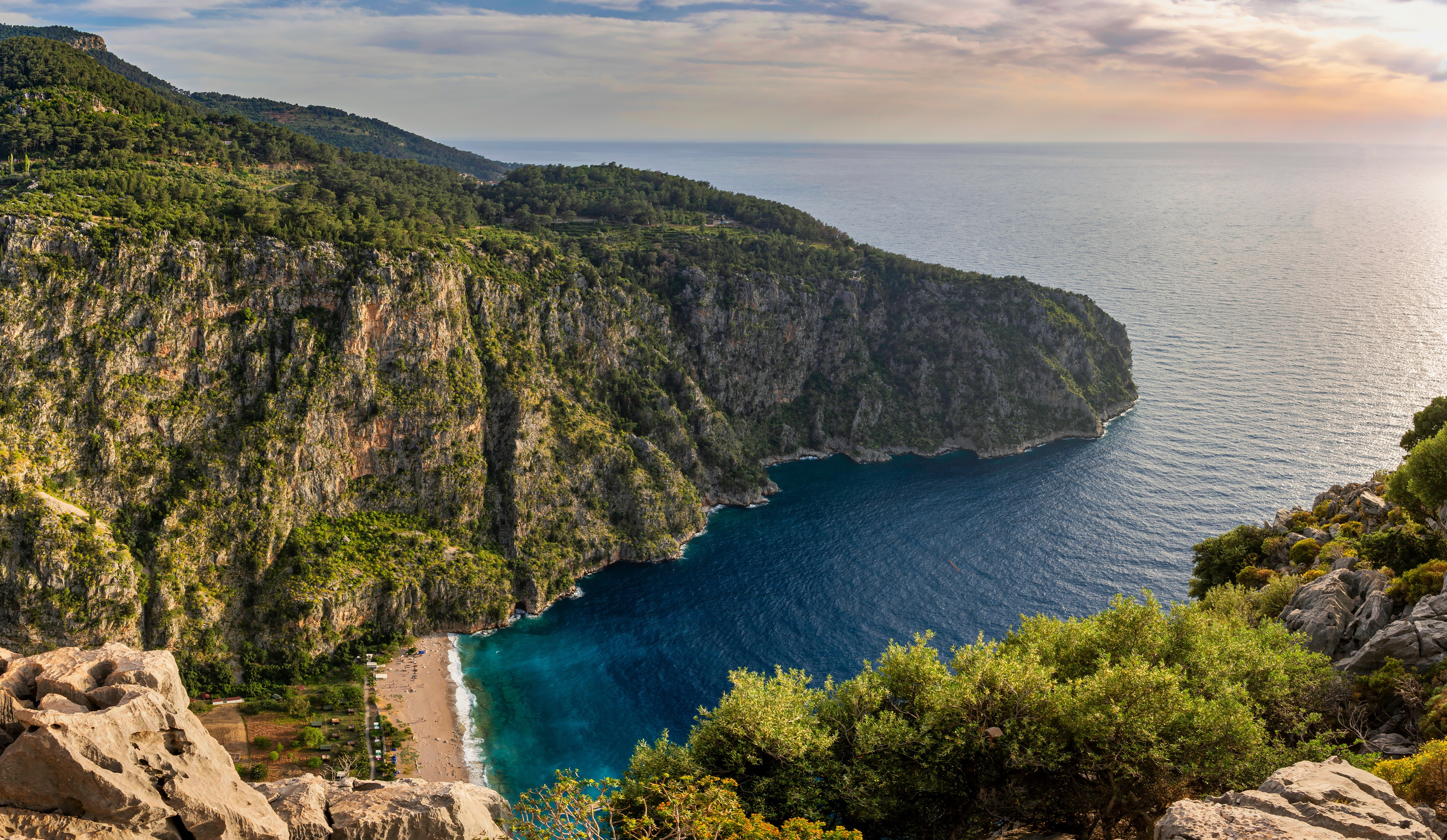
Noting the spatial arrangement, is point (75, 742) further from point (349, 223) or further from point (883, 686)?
point (349, 223)

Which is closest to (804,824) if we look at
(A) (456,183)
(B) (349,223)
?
(B) (349,223)

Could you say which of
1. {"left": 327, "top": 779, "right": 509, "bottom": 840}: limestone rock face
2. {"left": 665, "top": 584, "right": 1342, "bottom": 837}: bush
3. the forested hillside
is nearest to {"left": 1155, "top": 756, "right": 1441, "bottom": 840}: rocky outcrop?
{"left": 665, "top": 584, "right": 1342, "bottom": 837}: bush

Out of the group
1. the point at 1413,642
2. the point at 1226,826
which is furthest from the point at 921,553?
the point at 1226,826

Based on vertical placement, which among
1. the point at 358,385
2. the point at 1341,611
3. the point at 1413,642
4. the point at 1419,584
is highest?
the point at 1419,584

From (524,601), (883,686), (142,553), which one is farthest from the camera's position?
(524,601)

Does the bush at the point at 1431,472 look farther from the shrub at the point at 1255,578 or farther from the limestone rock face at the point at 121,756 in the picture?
the limestone rock face at the point at 121,756

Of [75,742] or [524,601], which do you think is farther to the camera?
[524,601]

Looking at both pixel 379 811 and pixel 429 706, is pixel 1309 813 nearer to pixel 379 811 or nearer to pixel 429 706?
pixel 379 811
